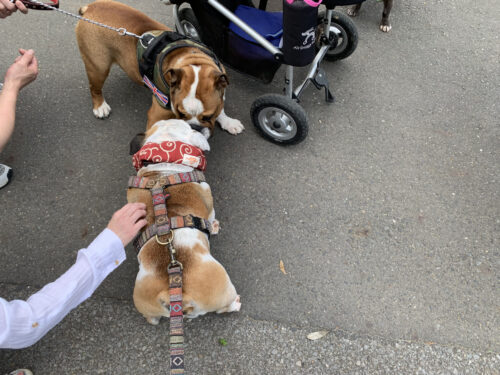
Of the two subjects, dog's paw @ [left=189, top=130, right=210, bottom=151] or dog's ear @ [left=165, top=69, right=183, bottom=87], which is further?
dog's ear @ [left=165, top=69, right=183, bottom=87]

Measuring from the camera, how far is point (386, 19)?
12.8 feet

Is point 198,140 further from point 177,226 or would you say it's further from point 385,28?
point 385,28

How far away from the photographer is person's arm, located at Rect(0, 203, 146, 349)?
4.98 feet

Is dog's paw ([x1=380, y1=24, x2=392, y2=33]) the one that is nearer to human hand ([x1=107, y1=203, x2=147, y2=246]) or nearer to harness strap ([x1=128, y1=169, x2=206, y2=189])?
harness strap ([x1=128, y1=169, x2=206, y2=189])

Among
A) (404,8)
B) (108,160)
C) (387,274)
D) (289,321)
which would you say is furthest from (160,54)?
(404,8)

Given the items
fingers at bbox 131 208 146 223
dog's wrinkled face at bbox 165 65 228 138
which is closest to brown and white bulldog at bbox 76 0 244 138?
dog's wrinkled face at bbox 165 65 228 138

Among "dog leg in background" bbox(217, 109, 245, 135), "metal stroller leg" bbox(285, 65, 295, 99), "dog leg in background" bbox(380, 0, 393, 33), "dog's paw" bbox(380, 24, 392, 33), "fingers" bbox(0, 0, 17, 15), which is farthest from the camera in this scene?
"dog's paw" bbox(380, 24, 392, 33)

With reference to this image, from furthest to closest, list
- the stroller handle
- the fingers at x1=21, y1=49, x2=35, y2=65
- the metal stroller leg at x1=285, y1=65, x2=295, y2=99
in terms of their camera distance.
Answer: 1. the metal stroller leg at x1=285, y1=65, x2=295, y2=99
2. the stroller handle
3. the fingers at x1=21, y1=49, x2=35, y2=65

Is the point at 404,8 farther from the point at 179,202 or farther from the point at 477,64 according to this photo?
the point at 179,202

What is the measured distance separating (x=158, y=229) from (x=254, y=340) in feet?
3.53

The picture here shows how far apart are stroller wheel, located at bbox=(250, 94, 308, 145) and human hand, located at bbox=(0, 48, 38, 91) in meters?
1.59

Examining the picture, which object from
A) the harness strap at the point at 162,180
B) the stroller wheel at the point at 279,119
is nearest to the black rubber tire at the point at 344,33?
the stroller wheel at the point at 279,119

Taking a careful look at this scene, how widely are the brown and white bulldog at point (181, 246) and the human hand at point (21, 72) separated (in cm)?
76

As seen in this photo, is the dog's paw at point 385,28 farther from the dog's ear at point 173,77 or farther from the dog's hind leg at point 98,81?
the dog's hind leg at point 98,81
